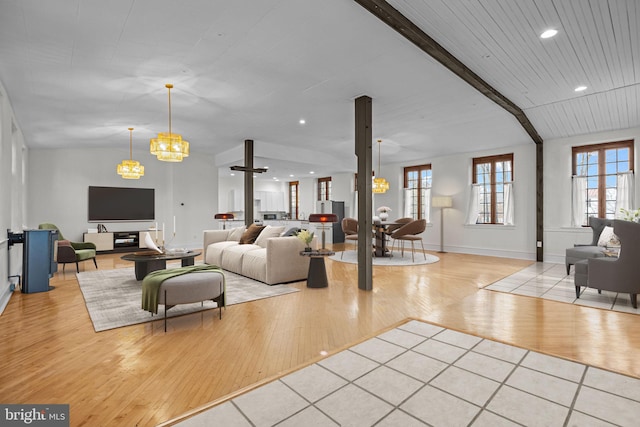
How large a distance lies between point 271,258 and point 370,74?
9.58ft

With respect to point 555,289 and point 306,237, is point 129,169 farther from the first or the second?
point 555,289

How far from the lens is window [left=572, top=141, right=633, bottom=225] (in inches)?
251

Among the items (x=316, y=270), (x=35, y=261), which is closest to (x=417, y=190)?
(x=316, y=270)

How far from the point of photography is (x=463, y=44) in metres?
3.49

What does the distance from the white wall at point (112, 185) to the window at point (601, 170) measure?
946cm

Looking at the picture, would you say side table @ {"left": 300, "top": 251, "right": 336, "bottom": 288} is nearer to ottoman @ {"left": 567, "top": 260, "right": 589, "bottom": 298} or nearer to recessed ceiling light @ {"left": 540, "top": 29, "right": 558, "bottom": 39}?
ottoman @ {"left": 567, "top": 260, "right": 589, "bottom": 298}

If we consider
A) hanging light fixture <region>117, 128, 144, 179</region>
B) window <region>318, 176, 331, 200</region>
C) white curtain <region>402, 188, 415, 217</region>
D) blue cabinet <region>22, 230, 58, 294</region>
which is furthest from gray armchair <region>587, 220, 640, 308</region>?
window <region>318, 176, 331, 200</region>

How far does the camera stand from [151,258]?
14.0 feet

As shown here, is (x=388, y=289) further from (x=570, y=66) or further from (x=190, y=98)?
(x=190, y=98)

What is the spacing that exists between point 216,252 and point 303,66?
12.6 feet

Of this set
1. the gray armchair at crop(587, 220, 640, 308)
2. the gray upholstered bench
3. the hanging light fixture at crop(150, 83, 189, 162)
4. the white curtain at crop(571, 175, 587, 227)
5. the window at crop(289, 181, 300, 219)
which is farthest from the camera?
the window at crop(289, 181, 300, 219)

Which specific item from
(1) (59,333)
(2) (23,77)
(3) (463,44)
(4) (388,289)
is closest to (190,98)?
(2) (23,77)

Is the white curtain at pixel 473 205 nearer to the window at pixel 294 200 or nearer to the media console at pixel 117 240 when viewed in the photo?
the window at pixel 294 200

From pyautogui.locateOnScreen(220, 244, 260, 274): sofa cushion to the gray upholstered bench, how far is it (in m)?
2.06
